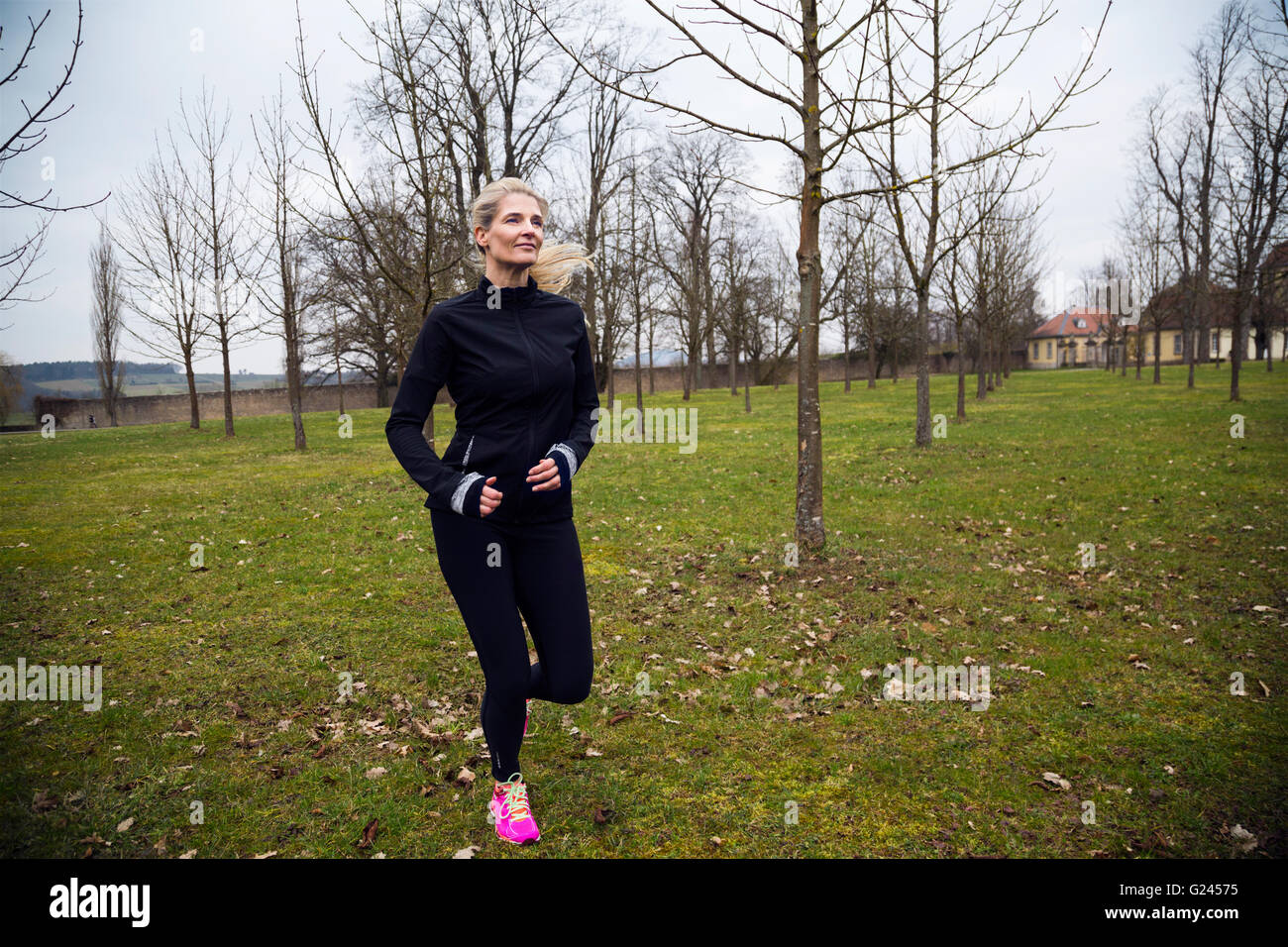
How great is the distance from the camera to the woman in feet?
9.61

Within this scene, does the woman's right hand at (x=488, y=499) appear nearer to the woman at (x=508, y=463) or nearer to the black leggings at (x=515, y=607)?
the woman at (x=508, y=463)

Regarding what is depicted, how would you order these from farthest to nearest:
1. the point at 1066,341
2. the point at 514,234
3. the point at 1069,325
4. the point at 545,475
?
1. the point at 1069,325
2. the point at 1066,341
3. the point at 514,234
4. the point at 545,475

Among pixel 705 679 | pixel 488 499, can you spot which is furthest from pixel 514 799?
pixel 705 679

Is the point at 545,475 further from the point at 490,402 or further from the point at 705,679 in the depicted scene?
the point at 705,679

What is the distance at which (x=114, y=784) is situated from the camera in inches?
150

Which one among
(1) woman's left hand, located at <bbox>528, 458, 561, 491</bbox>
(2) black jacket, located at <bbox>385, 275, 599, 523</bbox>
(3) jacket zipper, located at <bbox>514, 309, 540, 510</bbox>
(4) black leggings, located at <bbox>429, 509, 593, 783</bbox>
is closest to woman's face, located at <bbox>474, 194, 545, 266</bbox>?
(2) black jacket, located at <bbox>385, 275, 599, 523</bbox>

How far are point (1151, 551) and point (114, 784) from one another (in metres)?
9.14

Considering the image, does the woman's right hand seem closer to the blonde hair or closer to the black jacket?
the black jacket

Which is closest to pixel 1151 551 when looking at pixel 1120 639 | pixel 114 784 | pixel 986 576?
pixel 986 576

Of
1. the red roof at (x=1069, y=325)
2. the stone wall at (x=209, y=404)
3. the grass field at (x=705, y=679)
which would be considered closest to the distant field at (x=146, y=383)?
the stone wall at (x=209, y=404)

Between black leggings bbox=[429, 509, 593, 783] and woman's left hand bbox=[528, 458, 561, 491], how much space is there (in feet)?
0.71

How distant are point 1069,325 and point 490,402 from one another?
101m

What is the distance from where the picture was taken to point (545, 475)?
294 centimetres
